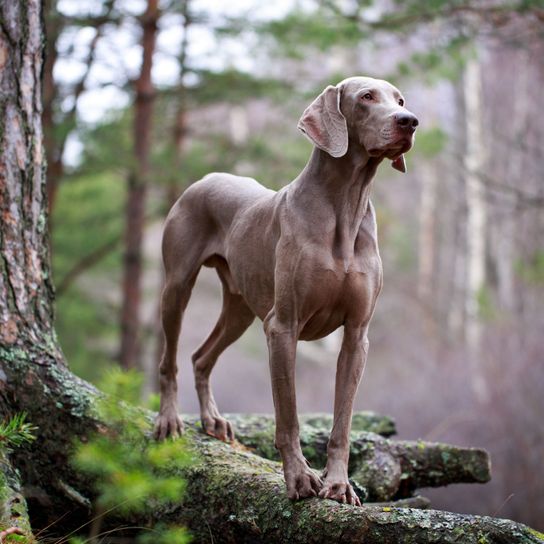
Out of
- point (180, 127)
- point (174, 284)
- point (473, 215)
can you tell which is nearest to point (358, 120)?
point (174, 284)

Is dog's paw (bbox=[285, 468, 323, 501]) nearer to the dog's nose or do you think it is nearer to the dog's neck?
the dog's neck

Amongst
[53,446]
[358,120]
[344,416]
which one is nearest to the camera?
[358,120]

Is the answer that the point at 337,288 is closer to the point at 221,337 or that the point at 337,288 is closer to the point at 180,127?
the point at 221,337

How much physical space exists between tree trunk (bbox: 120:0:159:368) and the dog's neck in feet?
26.3

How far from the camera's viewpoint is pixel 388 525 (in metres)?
3.12

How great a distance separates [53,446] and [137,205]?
26.3 ft

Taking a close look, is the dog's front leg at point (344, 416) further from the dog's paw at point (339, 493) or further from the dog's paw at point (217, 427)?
the dog's paw at point (217, 427)

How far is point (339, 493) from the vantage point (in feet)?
11.1

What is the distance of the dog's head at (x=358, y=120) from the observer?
3344 millimetres

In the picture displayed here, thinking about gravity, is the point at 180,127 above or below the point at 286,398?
above

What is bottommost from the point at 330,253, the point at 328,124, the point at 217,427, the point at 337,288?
the point at 217,427

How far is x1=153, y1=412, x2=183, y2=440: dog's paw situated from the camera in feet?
13.9

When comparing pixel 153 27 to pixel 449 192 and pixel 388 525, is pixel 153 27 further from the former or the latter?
pixel 449 192

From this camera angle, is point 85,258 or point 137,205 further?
point 85,258
